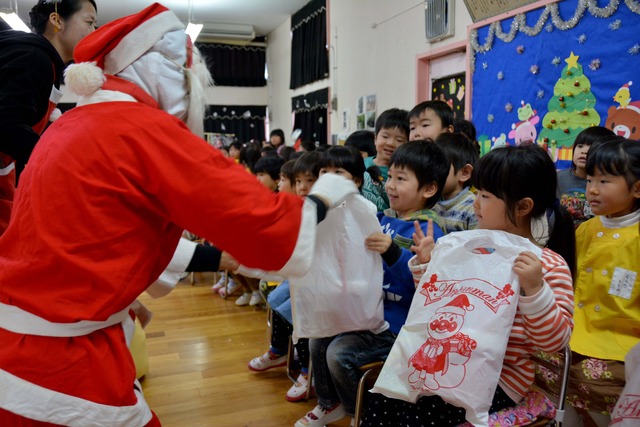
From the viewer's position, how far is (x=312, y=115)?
8102 mm

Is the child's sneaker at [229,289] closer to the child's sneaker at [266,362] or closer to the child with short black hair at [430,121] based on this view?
the child's sneaker at [266,362]

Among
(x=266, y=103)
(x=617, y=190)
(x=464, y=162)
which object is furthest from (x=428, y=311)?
(x=266, y=103)

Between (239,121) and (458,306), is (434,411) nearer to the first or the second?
(458,306)

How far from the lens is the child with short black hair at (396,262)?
185cm

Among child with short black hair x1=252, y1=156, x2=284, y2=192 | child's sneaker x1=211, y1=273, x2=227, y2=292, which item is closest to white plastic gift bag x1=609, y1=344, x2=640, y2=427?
child with short black hair x1=252, y1=156, x2=284, y2=192

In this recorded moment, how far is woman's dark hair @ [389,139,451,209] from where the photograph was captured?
76.2 inches

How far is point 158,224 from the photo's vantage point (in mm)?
1104

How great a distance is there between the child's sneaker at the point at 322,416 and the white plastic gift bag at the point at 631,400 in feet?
3.85

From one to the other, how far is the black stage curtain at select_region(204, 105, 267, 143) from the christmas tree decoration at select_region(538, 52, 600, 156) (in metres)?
8.25

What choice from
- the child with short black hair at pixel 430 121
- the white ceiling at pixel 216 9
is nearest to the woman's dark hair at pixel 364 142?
the child with short black hair at pixel 430 121

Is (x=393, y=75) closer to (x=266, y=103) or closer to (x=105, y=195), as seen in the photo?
(x=105, y=195)

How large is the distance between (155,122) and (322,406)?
158 cm

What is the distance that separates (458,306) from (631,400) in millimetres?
476

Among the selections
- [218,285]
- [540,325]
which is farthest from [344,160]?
[218,285]
